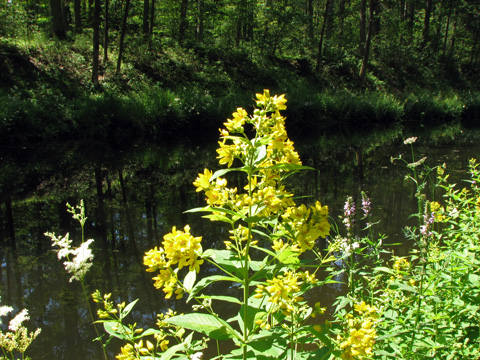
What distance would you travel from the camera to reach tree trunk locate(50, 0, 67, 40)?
50.7 ft

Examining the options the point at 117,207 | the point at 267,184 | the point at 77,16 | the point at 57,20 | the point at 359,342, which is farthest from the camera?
the point at 77,16

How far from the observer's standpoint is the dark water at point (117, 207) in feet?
11.3

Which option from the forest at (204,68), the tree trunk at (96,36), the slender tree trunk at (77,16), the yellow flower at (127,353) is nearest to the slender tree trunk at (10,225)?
the yellow flower at (127,353)

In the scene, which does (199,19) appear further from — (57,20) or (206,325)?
(206,325)

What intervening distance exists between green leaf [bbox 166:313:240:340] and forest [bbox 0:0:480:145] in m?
10.9

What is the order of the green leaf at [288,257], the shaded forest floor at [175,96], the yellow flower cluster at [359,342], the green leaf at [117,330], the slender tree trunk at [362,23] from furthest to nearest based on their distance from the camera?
the slender tree trunk at [362,23], the shaded forest floor at [175,96], the green leaf at [117,330], the green leaf at [288,257], the yellow flower cluster at [359,342]

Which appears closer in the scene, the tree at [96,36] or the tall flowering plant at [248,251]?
the tall flowering plant at [248,251]

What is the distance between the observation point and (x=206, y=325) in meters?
1.19

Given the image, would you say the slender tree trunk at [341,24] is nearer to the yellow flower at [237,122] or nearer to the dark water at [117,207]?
the dark water at [117,207]

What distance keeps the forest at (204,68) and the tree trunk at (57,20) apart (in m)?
0.04

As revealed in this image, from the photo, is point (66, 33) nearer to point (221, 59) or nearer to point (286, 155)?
point (221, 59)

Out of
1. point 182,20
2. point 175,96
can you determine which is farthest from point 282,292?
point 182,20

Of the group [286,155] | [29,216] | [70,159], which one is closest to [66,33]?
[70,159]

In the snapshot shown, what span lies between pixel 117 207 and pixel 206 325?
5.37 m
